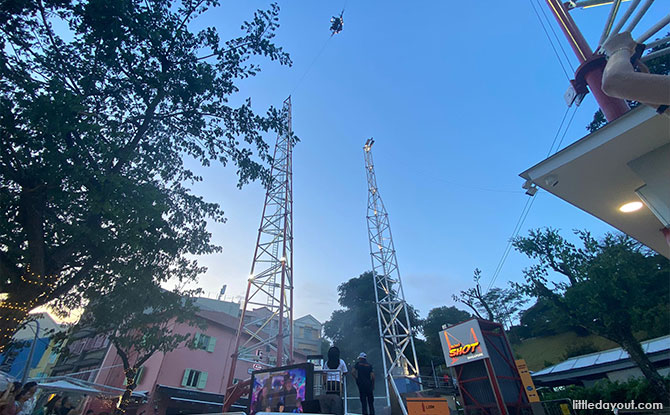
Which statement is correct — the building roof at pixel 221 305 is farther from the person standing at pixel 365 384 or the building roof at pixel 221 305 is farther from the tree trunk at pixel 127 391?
the person standing at pixel 365 384

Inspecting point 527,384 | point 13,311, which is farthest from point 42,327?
point 527,384

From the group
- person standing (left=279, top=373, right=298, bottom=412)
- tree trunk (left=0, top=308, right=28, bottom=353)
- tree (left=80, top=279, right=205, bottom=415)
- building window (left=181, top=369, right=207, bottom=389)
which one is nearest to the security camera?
person standing (left=279, top=373, right=298, bottom=412)

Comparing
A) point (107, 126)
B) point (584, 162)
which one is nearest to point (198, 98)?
point (107, 126)

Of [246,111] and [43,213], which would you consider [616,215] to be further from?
[43,213]

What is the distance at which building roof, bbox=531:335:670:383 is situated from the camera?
16.9 metres

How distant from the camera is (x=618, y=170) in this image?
14.3ft

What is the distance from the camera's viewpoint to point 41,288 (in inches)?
264

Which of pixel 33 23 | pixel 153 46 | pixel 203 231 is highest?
pixel 153 46

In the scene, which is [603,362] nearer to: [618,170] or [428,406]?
[428,406]

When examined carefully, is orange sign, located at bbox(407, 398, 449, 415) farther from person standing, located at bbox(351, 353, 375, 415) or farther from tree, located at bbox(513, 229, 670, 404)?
tree, located at bbox(513, 229, 670, 404)

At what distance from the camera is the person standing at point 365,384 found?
→ 7.33 metres

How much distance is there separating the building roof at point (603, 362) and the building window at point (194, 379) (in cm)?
2472

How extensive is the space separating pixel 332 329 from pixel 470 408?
25.7m

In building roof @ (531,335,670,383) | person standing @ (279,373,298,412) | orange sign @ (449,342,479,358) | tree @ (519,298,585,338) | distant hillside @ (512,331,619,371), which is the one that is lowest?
person standing @ (279,373,298,412)
